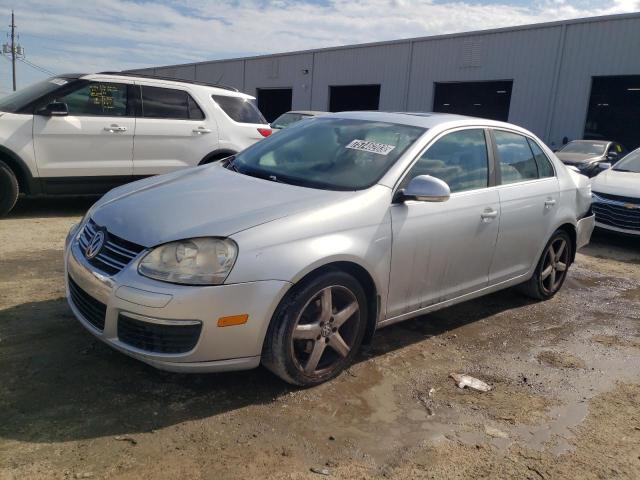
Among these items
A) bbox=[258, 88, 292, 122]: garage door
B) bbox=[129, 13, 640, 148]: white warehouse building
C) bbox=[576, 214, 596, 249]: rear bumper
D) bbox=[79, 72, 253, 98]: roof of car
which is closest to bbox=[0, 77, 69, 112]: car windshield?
bbox=[79, 72, 253, 98]: roof of car

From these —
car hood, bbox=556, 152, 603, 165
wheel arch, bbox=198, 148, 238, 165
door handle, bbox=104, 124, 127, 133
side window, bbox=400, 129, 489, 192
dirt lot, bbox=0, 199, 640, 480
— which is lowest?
dirt lot, bbox=0, 199, 640, 480

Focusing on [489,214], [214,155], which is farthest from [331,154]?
[214,155]

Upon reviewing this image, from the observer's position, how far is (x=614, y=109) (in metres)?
20.0

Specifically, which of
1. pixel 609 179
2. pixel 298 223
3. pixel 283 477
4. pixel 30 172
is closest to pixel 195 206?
pixel 298 223

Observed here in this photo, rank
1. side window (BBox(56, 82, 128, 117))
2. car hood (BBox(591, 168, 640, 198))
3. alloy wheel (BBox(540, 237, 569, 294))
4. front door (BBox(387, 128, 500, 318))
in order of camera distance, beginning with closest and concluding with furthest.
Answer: front door (BBox(387, 128, 500, 318)) → alloy wheel (BBox(540, 237, 569, 294)) → side window (BBox(56, 82, 128, 117)) → car hood (BBox(591, 168, 640, 198))

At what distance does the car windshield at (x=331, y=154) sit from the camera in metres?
3.58

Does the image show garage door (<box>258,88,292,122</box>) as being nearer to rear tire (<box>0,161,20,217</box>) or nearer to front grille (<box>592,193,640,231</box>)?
front grille (<box>592,193,640,231</box>)

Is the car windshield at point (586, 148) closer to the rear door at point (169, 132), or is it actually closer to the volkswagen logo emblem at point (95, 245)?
the rear door at point (169, 132)

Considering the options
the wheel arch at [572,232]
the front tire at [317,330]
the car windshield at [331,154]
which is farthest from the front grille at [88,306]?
the wheel arch at [572,232]

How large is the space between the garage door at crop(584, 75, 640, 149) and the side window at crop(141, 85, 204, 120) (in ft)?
52.0

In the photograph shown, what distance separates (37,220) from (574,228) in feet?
19.8

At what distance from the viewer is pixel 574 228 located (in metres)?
5.22

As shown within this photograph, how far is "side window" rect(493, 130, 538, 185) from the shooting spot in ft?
14.6

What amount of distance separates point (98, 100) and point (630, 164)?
27.0ft
